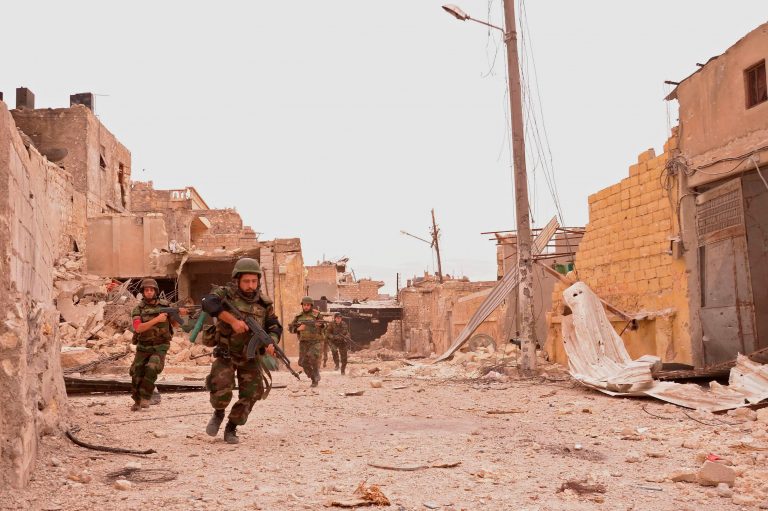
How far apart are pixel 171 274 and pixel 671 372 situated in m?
15.5

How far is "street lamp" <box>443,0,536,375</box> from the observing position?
11.4 meters

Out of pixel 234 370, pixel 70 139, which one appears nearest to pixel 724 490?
pixel 234 370

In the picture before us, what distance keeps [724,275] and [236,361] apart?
6.67m

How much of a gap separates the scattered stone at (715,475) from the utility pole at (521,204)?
751 centimetres

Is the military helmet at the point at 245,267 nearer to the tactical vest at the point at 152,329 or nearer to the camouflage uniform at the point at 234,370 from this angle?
the camouflage uniform at the point at 234,370

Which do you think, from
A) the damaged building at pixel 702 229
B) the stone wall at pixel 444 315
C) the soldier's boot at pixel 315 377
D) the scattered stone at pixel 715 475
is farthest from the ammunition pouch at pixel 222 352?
the stone wall at pixel 444 315

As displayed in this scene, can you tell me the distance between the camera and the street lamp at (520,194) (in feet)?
37.3

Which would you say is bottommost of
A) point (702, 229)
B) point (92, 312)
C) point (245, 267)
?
point (92, 312)

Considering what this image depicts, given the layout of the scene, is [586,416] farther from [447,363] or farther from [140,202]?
[140,202]

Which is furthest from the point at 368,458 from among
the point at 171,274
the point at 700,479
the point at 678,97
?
the point at 171,274

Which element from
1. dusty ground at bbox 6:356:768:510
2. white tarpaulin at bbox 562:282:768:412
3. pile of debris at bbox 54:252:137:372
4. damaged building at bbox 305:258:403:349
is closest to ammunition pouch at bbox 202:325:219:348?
dusty ground at bbox 6:356:768:510

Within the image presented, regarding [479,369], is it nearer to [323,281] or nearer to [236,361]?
[236,361]

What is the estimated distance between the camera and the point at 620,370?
859 cm

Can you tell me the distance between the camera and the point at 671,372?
8484mm
